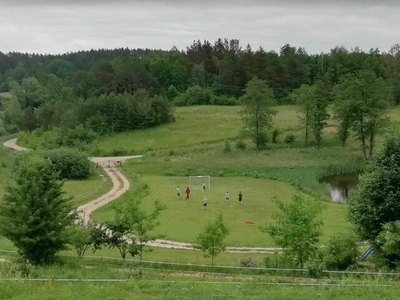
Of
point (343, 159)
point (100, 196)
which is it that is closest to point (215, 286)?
point (100, 196)

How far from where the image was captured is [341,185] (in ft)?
203

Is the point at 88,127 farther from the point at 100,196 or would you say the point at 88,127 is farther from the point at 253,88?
the point at 100,196

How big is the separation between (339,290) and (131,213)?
13751 mm

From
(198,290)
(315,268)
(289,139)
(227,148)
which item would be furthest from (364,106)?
(198,290)

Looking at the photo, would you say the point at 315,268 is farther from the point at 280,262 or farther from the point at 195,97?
the point at 195,97

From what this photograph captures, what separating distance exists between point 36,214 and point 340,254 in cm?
1402

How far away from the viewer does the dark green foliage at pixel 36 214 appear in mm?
25719

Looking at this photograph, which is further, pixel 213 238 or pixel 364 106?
pixel 364 106

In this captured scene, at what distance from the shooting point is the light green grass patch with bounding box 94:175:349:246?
38906 mm

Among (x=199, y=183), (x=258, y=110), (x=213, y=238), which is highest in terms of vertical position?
(x=258, y=110)

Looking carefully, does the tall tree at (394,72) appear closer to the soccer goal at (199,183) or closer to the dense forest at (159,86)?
the dense forest at (159,86)

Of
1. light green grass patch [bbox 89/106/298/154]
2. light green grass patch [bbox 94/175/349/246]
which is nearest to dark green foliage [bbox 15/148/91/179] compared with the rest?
light green grass patch [bbox 94/175/349/246]

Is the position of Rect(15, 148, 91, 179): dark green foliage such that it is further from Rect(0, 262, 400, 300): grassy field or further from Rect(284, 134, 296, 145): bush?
Rect(0, 262, 400, 300): grassy field

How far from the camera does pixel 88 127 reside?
306 feet
